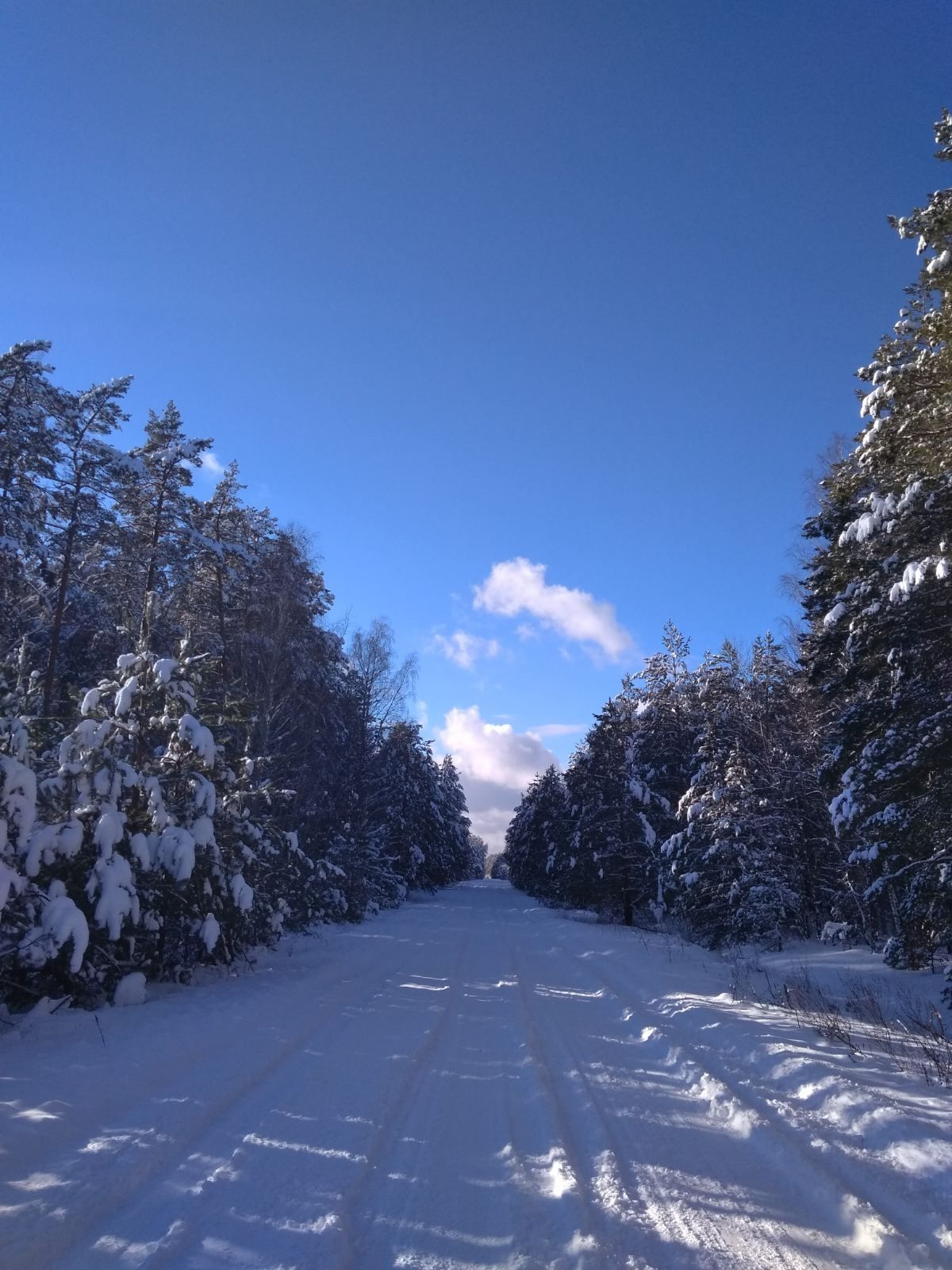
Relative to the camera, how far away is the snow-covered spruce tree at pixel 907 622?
9.19m

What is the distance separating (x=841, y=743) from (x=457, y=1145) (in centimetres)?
846

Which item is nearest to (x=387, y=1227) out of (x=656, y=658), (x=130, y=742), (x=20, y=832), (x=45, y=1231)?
(x=45, y=1231)

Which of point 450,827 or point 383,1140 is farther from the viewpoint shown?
point 450,827

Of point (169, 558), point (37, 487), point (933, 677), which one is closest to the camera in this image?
point (933, 677)

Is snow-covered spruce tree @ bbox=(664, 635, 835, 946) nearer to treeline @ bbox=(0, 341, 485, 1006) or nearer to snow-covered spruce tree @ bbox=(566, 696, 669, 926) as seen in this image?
snow-covered spruce tree @ bbox=(566, 696, 669, 926)

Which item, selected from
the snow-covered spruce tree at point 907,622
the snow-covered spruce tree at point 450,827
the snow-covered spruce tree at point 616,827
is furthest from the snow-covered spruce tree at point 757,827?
the snow-covered spruce tree at point 450,827

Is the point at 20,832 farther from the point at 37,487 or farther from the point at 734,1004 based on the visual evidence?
the point at 37,487

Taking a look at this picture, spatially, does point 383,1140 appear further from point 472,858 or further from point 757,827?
point 472,858

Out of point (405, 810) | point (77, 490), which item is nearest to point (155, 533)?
point (77, 490)

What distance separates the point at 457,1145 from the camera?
5090 millimetres

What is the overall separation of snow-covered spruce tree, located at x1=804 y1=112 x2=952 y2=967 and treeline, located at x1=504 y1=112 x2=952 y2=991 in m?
0.03

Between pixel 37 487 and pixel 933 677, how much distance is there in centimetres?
1905

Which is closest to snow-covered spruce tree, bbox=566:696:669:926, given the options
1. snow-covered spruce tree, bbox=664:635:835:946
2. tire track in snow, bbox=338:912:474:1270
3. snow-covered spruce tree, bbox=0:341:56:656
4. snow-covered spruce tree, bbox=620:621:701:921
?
snow-covered spruce tree, bbox=620:621:701:921

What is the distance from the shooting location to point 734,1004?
9.95 metres
